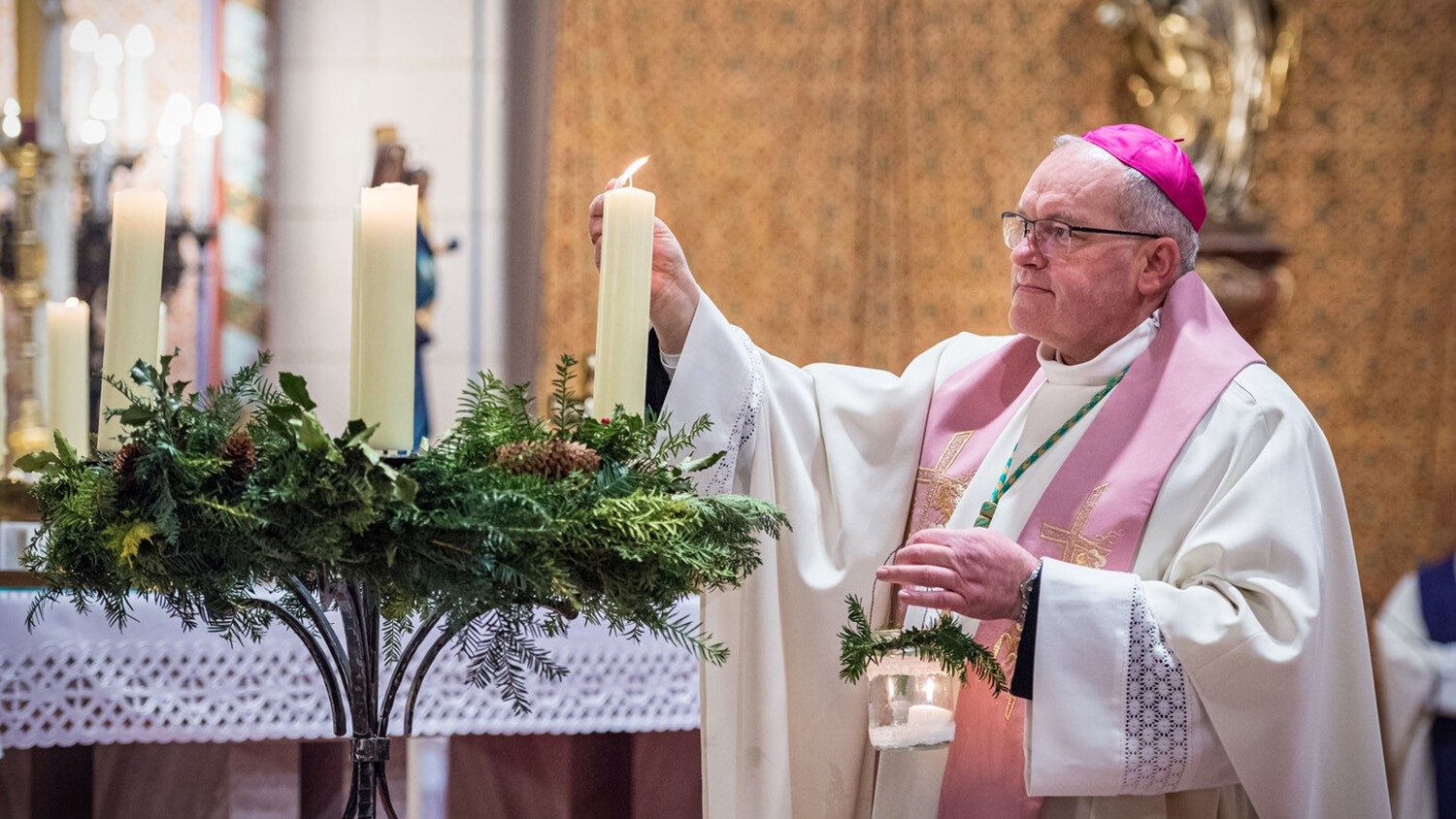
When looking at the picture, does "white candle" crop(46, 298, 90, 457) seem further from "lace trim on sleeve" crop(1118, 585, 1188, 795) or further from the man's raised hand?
"lace trim on sleeve" crop(1118, 585, 1188, 795)

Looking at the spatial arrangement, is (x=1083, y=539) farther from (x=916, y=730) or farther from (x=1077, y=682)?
(x=916, y=730)

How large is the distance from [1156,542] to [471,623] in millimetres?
1160

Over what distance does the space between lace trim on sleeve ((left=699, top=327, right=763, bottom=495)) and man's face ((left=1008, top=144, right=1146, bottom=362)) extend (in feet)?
1.38

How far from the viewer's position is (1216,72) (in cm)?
562

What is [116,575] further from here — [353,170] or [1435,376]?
[1435,376]

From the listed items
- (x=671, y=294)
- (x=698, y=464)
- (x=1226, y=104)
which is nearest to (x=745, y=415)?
(x=671, y=294)

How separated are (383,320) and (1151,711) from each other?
3.89 feet

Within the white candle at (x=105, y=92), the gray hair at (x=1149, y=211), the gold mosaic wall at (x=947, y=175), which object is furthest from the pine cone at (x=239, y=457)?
the gold mosaic wall at (x=947, y=175)

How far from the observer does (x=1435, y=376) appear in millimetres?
6016

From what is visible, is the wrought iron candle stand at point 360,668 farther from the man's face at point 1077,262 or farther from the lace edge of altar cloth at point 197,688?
the man's face at point 1077,262

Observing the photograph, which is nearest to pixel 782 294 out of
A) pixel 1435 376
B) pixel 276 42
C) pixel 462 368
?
pixel 462 368

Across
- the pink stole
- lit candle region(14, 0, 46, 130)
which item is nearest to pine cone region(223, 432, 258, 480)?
the pink stole

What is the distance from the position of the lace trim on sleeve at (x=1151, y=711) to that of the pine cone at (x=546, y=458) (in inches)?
37.3

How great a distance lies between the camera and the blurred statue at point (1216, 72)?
562 centimetres
